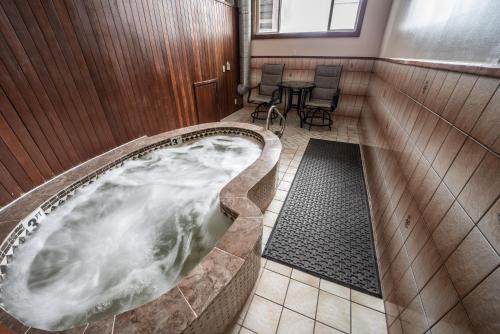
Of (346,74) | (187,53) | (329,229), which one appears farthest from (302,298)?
(346,74)

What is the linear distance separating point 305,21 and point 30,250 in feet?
18.0

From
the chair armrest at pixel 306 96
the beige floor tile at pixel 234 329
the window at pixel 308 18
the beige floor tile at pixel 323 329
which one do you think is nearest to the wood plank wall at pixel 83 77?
the window at pixel 308 18

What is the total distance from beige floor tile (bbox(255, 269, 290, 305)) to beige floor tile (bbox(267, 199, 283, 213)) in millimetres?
661

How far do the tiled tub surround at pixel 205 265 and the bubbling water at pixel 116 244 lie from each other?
0.53ft

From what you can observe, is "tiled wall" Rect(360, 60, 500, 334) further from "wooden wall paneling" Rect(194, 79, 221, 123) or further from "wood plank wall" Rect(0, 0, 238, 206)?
"wooden wall paneling" Rect(194, 79, 221, 123)

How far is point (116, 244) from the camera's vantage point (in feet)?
5.31

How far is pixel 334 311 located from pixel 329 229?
2.23ft

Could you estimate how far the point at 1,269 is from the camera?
1262mm

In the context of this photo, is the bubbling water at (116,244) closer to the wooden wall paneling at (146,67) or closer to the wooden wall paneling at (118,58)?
the wooden wall paneling at (118,58)

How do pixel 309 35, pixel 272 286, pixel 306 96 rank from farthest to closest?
pixel 309 35 < pixel 306 96 < pixel 272 286

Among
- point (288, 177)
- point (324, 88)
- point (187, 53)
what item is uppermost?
point (187, 53)

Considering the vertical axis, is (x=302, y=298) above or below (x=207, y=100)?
below

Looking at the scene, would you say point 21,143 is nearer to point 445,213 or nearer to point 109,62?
point 109,62

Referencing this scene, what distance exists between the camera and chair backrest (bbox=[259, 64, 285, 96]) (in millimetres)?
4496
